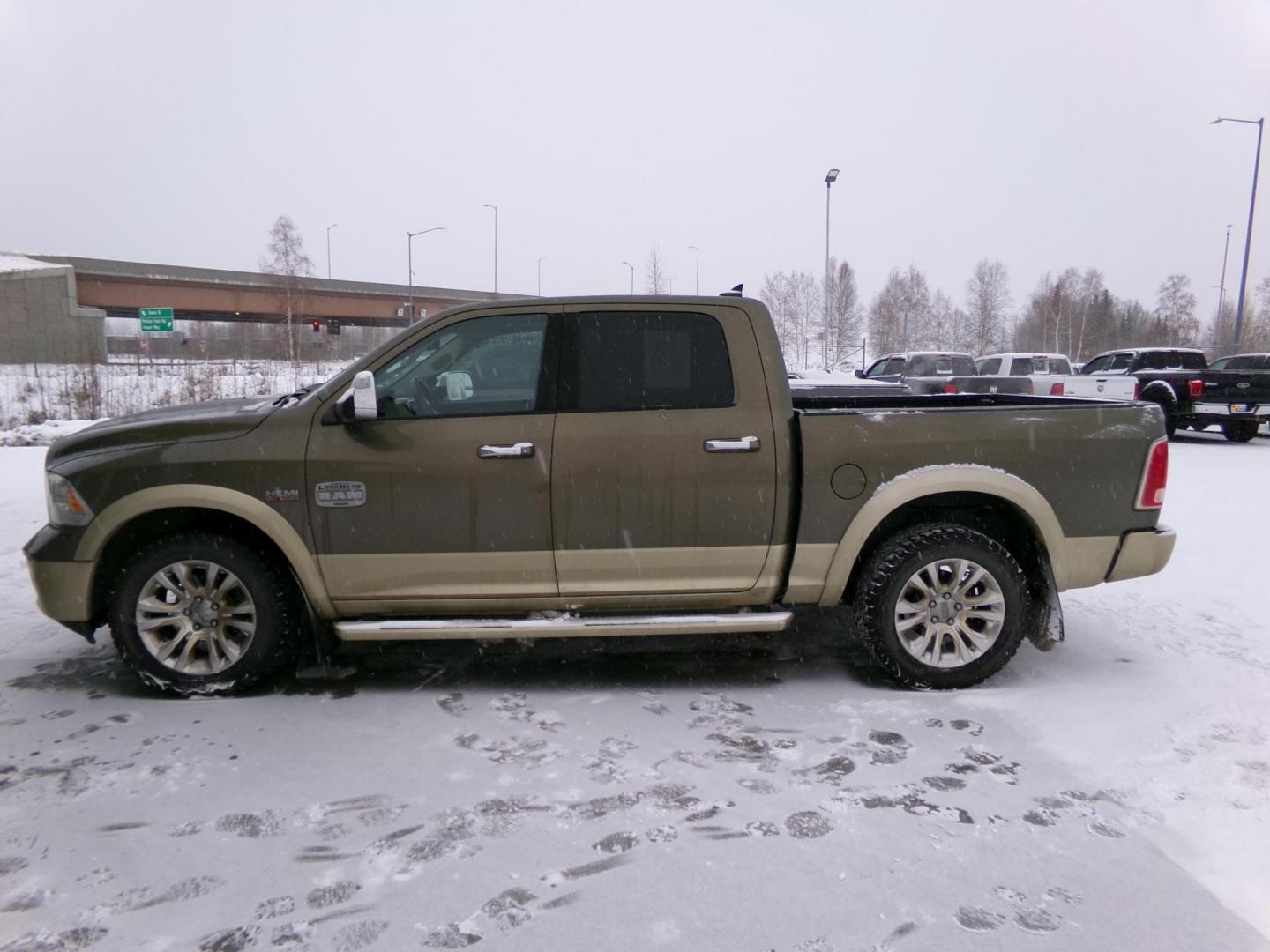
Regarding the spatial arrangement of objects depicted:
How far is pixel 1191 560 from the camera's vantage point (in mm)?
6852

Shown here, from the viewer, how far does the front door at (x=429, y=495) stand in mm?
4207

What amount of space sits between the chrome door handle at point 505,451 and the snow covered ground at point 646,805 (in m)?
1.22

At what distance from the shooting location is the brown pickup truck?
4.21 m

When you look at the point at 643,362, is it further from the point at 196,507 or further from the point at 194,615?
the point at 194,615

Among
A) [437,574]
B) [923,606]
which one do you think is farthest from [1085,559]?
[437,574]

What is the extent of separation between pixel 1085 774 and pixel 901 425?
5.73ft

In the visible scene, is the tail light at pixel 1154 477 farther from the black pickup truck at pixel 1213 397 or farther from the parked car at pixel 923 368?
the parked car at pixel 923 368

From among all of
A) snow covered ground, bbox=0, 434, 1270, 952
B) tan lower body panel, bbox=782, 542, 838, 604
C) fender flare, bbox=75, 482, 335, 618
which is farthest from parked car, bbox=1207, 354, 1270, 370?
fender flare, bbox=75, 482, 335, 618

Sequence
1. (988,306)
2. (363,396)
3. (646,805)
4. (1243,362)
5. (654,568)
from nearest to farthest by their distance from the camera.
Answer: (646,805) < (363,396) < (654,568) < (1243,362) < (988,306)

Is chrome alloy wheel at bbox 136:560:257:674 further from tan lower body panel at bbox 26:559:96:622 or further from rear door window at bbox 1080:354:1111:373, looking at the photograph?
rear door window at bbox 1080:354:1111:373

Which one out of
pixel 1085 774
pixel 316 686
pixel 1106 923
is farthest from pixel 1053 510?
pixel 316 686

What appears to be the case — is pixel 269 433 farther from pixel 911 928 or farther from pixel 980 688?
pixel 980 688

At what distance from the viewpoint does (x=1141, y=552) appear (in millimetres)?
4418

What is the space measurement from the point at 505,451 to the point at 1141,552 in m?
3.29
